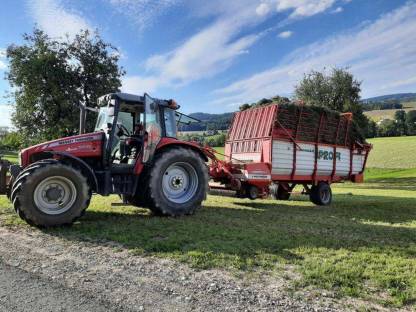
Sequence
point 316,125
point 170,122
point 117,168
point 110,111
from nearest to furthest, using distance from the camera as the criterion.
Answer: point 117,168 → point 110,111 → point 170,122 → point 316,125

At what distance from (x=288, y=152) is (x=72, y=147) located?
6792mm

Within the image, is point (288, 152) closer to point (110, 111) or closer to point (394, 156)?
point (110, 111)

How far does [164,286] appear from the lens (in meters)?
4.47

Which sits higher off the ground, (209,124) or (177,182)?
(209,124)

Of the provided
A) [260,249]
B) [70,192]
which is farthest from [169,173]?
[260,249]

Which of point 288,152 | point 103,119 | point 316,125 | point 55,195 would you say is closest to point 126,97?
point 103,119

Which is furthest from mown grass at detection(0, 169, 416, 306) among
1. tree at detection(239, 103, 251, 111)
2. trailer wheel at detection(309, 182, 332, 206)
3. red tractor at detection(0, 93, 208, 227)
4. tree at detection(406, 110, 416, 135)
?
tree at detection(406, 110, 416, 135)

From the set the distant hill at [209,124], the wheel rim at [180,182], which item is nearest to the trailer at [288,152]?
the distant hill at [209,124]

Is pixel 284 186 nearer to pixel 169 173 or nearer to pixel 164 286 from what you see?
pixel 169 173

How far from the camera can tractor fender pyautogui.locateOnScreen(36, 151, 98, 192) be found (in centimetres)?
771

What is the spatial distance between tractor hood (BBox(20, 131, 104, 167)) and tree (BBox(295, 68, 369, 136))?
3356cm

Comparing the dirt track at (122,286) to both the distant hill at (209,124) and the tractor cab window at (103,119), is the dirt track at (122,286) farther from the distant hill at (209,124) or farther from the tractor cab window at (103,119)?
the distant hill at (209,124)

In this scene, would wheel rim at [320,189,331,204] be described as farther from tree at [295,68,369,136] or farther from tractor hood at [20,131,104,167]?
tree at [295,68,369,136]

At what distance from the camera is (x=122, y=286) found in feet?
14.6
